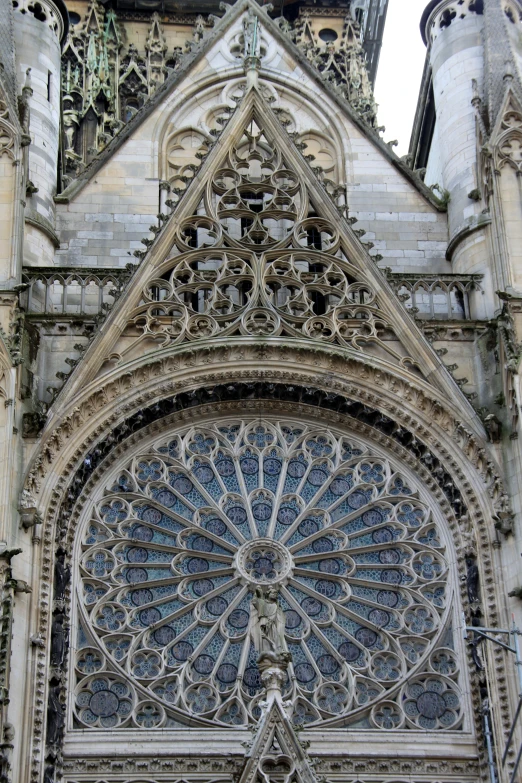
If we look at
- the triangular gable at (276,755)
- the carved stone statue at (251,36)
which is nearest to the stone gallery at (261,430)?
the triangular gable at (276,755)

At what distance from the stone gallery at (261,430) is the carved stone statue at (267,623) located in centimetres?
4

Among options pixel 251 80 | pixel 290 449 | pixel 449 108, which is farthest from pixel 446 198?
pixel 290 449

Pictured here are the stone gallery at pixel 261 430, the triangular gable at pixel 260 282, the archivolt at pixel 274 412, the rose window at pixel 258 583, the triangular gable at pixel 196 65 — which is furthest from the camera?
the triangular gable at pixel 196 65

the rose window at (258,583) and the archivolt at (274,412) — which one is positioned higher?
the archivolt at (274,412)

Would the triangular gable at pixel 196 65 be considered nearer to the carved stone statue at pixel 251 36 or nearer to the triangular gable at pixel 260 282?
A: the carved stone statue at pixel 251 36

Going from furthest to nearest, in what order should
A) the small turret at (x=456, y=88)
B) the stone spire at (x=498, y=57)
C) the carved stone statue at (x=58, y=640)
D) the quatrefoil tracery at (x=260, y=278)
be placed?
the small turret at (x=456, y=88) → the stone spire at (x=498, y=57) → the quatrefoil tracery at (x=260, y=278) → the carved stone statue at (x=58, y=640)

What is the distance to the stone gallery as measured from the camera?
1966 cm

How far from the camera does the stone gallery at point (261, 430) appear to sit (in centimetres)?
1966

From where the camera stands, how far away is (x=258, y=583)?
2086 centimetres

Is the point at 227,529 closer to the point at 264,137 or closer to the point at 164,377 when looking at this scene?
Answer: the point at 164,377

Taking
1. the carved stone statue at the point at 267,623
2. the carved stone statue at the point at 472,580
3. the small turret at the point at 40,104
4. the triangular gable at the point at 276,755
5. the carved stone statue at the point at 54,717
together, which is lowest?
the triangular gable at the point at 276,755

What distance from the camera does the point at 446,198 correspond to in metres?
24.7

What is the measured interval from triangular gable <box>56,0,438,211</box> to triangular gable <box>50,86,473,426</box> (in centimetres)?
185

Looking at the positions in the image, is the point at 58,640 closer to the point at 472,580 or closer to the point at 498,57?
the point at 472,580
